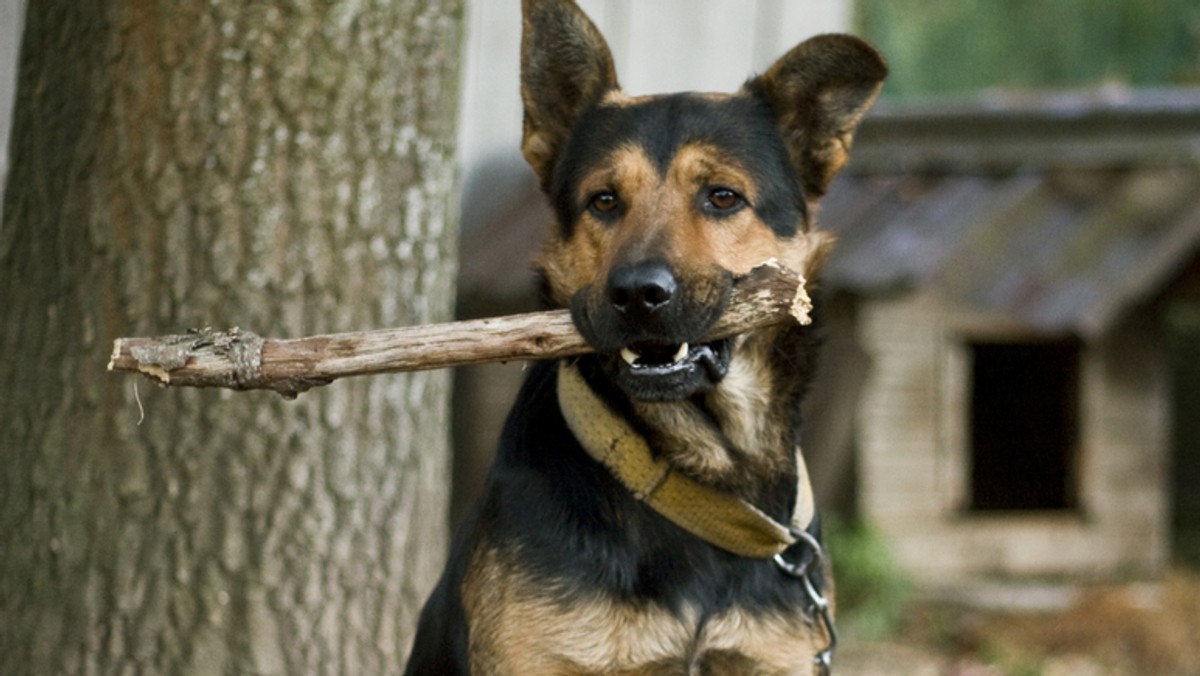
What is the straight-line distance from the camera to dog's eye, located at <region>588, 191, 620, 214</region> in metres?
3.69

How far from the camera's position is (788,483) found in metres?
3.69

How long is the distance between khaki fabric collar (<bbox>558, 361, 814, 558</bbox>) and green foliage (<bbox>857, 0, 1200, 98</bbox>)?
1698 centimetres

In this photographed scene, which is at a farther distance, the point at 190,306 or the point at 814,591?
the point at 190,306

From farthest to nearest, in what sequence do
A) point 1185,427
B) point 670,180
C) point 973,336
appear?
point 1185,427 < point 973,336 < point 670,180

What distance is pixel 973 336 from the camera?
32.7ft

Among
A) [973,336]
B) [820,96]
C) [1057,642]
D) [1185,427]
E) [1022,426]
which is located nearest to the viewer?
[820,96]

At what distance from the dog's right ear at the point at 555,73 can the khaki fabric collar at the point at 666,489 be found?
0.90m

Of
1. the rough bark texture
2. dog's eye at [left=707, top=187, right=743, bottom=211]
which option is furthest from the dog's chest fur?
the rough bark texture

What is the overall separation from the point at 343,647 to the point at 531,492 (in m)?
1.15

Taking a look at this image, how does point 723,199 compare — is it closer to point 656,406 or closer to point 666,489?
point 656,406

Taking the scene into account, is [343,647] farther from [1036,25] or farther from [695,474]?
[1036,25]

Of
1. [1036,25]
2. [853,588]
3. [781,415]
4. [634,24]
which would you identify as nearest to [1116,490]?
[853,588]

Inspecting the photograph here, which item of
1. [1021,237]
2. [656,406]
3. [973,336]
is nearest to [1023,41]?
[973,336]

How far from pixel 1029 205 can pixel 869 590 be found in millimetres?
2795
